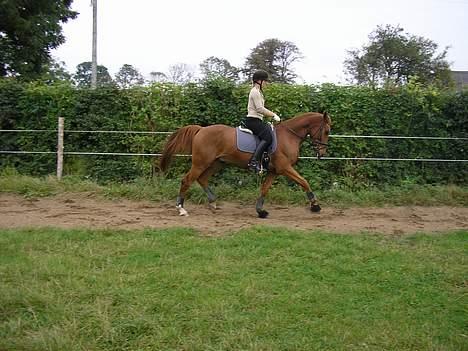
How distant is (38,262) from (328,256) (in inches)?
135

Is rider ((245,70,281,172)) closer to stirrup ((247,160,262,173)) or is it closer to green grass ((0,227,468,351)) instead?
stirrup ((247,160,262,173))

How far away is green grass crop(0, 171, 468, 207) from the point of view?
9367 millimetres

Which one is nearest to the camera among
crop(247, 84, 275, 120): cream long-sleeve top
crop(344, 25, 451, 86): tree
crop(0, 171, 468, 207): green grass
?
crop(247, 84, 275, 120): cream long-sleeve top

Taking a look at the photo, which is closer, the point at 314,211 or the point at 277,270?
the point at 277,270

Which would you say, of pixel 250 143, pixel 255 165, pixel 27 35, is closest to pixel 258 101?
pixel 250 143

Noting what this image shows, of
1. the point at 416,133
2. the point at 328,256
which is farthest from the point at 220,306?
the point at 416,133

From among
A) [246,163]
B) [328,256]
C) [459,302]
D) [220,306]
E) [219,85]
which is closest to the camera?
[220,306]

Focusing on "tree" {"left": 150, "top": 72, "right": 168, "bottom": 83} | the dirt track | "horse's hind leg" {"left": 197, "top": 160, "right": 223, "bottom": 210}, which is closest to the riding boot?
"horse's hind leg" {"left": 197, "top": 160, "right": 223, "bottom": 210}

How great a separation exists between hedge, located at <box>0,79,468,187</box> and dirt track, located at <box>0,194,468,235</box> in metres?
1.62

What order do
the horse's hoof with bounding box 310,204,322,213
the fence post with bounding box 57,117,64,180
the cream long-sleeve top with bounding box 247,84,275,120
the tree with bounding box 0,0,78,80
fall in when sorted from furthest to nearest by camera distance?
the tree with bounding box 0,0,78,80 → the fence post with bounding box 57,117,64,180 → the horse's hoof with bounding box 310,204,322,213 → the cream long-sleeve top with bounding box 247,84,275,120

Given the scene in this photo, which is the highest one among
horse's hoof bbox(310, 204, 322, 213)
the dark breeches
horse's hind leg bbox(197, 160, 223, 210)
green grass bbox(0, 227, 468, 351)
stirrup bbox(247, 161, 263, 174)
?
the dark breeches

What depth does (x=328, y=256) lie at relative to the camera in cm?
572

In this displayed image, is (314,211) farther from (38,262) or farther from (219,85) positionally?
(38,262)

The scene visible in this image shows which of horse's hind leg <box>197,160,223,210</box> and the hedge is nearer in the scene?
horse's hind leg <box>197,160,223,210</box>
